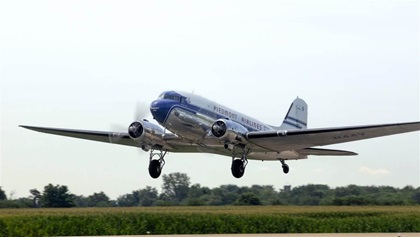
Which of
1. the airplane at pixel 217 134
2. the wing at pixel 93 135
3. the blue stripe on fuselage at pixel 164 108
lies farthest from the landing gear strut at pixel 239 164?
the wing at pixel 93 135

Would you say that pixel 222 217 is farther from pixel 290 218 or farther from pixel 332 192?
pixel 332 192

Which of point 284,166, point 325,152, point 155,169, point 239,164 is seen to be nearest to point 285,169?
point 284,166

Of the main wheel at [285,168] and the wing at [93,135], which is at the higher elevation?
the wing at [93,135]

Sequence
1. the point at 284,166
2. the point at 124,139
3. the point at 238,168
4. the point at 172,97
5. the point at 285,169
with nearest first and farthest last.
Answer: the point at 172,97 < the point at 238,168 < the point at 124,139 < the point at 285,169 < the point at 284,166

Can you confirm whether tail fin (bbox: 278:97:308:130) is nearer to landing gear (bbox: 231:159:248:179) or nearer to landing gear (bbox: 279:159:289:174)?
landing gear (bbox: 279:159:289:174)

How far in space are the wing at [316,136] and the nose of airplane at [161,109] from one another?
4.14 m

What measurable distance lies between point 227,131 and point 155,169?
183 inches

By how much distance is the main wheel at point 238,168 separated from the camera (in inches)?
1460

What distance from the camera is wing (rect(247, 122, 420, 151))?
34.7 m

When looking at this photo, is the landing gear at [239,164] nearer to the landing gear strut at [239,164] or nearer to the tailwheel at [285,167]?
the landing gear strut at [239,164]

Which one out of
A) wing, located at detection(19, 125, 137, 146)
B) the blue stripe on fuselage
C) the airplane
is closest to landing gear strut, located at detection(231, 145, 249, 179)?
the airplane

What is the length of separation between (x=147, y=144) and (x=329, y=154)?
9.70 metres

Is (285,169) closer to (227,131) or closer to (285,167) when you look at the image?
(285,167)

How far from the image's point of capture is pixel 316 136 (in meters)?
36.5
